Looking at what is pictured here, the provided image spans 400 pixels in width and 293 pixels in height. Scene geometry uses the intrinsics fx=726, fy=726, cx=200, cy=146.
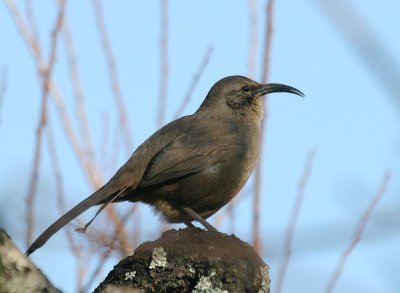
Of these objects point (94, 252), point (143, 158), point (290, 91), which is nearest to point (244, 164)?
point (143, 158)

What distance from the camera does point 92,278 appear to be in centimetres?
Answer: 409

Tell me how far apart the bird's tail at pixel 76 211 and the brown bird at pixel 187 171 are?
0.4 inches

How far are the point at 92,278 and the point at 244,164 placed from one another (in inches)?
70.9

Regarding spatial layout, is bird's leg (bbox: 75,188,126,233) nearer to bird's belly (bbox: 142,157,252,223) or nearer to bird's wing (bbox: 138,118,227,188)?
bird's wing (bbox: 138,118,227,188)

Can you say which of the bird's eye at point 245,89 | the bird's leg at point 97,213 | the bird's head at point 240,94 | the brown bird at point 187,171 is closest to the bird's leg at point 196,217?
the brown bird at point 187,171

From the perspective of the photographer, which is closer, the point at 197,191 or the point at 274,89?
the point at 197,191

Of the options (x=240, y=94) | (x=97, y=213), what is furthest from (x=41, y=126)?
(x=240, y=94)

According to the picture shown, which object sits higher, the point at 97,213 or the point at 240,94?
the point at 240,94

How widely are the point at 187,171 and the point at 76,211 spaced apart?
1.00 meters

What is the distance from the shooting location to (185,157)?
213 inches

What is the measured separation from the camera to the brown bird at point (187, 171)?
5234 millimetres

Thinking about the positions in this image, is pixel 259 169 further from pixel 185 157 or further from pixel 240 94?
pixel 240 94

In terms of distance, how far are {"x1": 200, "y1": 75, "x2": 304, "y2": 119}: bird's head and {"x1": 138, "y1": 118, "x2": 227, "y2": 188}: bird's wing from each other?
0.67 m

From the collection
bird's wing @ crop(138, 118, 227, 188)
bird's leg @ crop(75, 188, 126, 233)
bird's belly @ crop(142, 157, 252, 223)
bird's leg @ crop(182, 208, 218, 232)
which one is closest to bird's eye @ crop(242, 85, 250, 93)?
bird's wing @ crop(138, 118, 227, 188)
